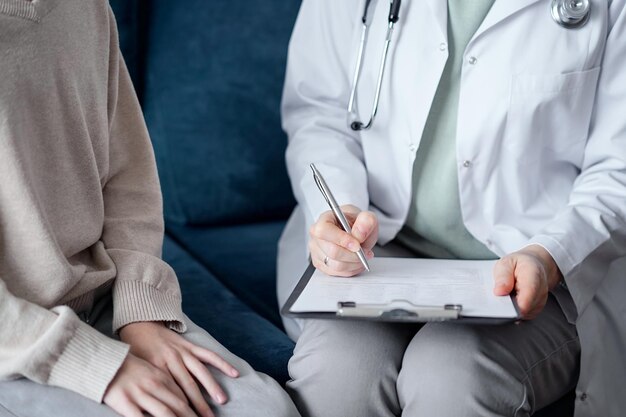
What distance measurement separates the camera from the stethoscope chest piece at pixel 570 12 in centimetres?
123

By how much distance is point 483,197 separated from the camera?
132cm

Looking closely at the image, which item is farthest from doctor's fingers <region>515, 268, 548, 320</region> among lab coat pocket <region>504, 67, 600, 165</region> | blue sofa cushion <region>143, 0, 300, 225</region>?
blue sofa cushion <region>143, 0, 300, 225</region>

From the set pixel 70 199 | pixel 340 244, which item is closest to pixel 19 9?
pixel 70 199

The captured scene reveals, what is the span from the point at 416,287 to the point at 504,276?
118 millimetres

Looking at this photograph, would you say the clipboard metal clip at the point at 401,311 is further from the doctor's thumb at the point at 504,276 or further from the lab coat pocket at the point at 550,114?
the lab coat pocket at the point at 550,114

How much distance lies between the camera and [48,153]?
1.03 m

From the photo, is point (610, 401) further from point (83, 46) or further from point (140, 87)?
point (140, 87)

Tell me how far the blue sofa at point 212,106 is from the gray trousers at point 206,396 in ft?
2.13

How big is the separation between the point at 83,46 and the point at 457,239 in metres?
0.65

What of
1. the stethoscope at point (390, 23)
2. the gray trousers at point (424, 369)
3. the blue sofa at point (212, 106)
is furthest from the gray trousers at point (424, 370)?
the blue sofa at point (212, 106)

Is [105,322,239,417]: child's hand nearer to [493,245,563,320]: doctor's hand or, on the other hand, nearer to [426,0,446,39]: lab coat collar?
[493,245,563,320]: doctor's hand

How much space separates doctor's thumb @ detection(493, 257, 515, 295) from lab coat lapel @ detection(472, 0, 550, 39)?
35cm

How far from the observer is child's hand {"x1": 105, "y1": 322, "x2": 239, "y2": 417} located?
1.00 metres

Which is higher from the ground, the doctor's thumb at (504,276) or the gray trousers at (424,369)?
the doctor's thumb at (504,276)
